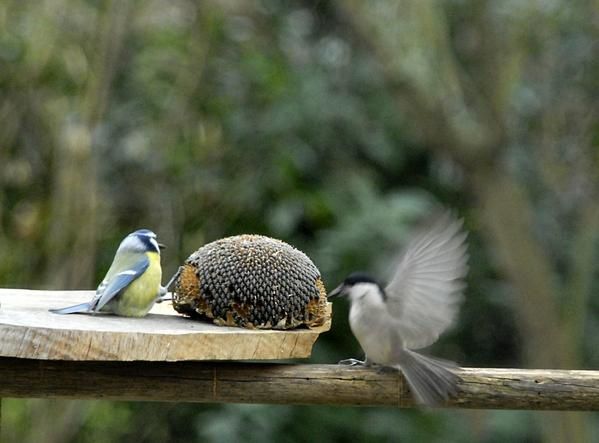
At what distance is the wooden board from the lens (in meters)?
2.53

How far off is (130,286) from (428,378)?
84 centimetres

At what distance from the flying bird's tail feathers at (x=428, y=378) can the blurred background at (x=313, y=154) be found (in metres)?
3.14

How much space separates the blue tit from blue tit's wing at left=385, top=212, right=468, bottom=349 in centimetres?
65

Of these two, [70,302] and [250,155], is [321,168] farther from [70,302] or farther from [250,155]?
[70,302]

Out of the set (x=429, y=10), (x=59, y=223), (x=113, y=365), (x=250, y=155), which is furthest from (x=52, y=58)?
(x=113, y=365)

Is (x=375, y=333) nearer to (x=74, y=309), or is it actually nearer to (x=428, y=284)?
(x=428, y=284)

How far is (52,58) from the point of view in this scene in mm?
6203

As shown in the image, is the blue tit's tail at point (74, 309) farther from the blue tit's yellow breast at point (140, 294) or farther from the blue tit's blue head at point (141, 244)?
the blue tit's blue head at point (141, 244)

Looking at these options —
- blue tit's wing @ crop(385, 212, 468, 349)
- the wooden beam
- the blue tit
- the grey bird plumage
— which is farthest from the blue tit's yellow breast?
blue tit's wing @ crop(385, 212, 468, 349)

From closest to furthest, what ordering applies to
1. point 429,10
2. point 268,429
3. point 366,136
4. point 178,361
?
point 178,361 → point 268,429 → point 429,10 → point 366,136

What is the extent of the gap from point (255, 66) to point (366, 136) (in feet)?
3.21

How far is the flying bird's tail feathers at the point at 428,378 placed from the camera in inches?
109

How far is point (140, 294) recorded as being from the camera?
2920mm

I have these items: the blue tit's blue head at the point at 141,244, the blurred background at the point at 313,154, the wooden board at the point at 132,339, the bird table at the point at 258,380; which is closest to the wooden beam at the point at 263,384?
the bird table at the point at 258,380
